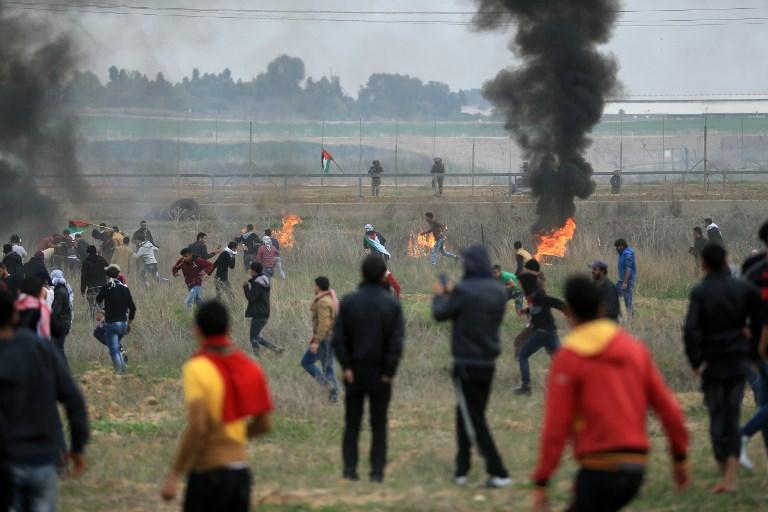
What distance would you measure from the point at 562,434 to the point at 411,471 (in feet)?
14.0

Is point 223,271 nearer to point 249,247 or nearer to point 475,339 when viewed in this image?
point 249,247

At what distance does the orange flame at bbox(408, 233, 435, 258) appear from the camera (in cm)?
2919

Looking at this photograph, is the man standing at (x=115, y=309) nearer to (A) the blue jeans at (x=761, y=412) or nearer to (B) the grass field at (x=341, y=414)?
(B) the grass field at (x=341, y=414)

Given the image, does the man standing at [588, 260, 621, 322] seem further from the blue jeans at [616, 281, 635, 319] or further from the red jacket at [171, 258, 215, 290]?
the red jacket at [171, 258, 215, 290]

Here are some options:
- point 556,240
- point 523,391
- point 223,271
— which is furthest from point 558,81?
point 523,391

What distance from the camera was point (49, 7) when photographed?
3503cm

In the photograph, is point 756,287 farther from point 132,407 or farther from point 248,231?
point 248,231

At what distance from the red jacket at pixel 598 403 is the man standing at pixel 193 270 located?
15159 millimetres

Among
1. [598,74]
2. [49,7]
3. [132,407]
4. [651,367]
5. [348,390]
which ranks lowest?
[132,407]

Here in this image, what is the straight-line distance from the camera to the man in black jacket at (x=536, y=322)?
13023 millimetres

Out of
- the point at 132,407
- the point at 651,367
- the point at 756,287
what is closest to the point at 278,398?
the point at 132,407

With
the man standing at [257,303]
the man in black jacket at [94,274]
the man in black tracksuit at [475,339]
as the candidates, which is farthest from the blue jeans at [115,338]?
the man in black tracksuit at [475,339]

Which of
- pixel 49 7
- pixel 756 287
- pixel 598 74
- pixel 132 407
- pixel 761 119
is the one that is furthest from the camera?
pixel 761 119

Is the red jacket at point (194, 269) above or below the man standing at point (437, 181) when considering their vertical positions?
below
